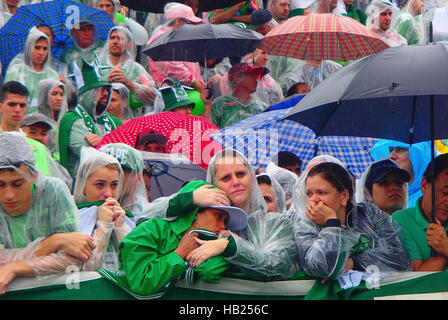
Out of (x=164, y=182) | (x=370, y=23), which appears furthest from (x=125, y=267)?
(x=370, y=23)

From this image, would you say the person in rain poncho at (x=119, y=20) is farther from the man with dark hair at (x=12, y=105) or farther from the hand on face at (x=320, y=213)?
the hand on face at (x=320, y=213)

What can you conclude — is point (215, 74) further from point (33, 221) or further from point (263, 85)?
point (33, 221)

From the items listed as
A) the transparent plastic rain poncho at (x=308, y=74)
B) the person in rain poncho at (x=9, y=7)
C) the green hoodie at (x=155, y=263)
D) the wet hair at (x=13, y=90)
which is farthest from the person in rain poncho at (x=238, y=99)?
the green hoodie at (x=155, y=263)

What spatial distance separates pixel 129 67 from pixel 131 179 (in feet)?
13.6

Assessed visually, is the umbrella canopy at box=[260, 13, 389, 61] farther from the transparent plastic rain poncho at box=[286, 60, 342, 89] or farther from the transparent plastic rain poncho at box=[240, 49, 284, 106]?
the transparent plastic rain poncho at box=[286, 60, 342, 89]

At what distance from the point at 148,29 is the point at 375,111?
21.5 ft

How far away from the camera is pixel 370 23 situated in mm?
13242

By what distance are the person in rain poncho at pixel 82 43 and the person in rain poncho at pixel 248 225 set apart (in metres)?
5.37

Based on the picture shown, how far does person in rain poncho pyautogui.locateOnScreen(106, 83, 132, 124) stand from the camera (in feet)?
32.0

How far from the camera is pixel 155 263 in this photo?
17.3 feet

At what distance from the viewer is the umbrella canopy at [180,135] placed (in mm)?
7922

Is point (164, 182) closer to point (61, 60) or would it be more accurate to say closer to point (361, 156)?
point (361, 156)

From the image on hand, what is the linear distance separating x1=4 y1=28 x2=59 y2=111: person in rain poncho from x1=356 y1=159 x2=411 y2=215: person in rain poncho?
4.41m

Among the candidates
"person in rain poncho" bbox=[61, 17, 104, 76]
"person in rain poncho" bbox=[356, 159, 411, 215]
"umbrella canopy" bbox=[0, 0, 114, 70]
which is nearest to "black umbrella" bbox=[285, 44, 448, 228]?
"person in rain poncho" bbox=[356, 159, 411, 215]
